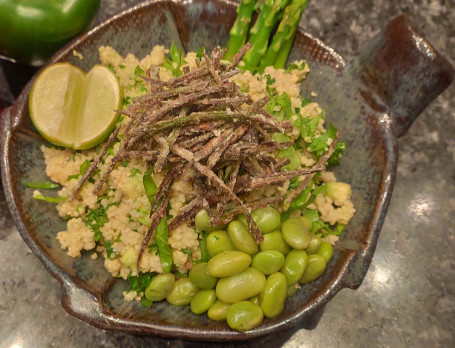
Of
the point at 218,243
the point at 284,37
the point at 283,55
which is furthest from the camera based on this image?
the point at 283,55

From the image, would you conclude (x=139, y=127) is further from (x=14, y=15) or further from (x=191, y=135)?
(x=14, y=15)

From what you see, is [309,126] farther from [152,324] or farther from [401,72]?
[152,324]

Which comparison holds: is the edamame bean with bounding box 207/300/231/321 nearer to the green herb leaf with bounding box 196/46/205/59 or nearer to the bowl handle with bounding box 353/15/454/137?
the bowl handle with bounding box 353/15/454/137

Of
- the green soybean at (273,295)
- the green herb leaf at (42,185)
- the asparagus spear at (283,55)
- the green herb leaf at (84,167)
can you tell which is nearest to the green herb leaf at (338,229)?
the green soybean at (273,295)

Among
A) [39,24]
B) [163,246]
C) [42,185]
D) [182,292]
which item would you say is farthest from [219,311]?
[39,24]

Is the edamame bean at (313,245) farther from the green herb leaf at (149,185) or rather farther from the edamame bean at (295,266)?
the green herb leaf at (149,185)

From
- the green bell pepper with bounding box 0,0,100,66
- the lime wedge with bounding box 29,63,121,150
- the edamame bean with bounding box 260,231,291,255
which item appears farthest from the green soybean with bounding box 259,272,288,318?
the green bell pepper with bounding box 0,0,100,66
